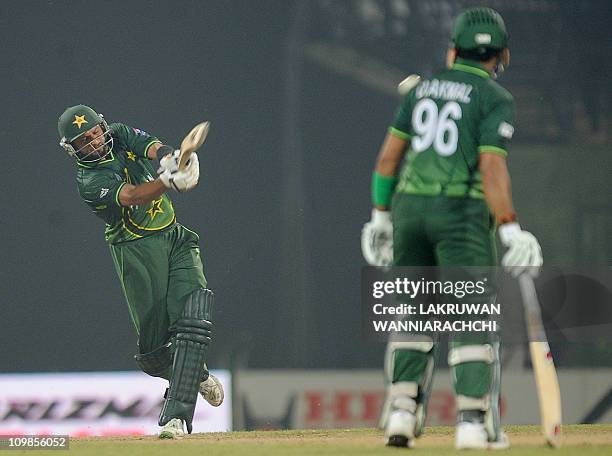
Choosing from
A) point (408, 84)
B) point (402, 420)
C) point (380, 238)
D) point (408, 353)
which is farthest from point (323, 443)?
point (408, 84)

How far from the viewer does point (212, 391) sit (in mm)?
7594

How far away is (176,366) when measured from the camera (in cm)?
741

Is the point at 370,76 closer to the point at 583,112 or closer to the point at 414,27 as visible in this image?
the point at 414,27

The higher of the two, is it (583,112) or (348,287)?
(583,112)

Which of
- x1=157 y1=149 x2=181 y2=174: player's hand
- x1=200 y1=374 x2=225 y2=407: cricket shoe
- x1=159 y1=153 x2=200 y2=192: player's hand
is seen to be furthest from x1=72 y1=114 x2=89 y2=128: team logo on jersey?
x1=200 y1=374 x2=225 y2=407: cricket shoe

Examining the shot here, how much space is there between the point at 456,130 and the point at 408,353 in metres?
1.12

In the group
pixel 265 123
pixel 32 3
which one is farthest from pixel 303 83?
pixel 32 3

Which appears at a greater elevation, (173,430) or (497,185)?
(497,185)

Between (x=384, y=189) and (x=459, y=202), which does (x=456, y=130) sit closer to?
(x=459, y=202)

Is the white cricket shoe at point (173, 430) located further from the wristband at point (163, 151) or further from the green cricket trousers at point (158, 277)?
the wristband at point (163, 151)

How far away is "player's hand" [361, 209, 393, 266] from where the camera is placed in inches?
245

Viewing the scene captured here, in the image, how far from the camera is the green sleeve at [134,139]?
24.4 ft

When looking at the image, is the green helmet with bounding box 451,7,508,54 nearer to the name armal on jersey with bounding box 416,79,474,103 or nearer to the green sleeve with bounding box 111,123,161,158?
the name armal on jersey with bounding box 416,79,474,103

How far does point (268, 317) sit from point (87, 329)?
1.16 meters
